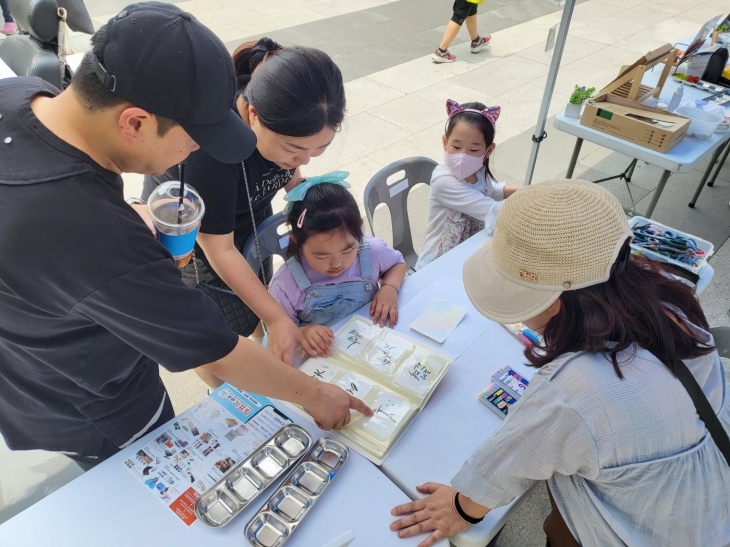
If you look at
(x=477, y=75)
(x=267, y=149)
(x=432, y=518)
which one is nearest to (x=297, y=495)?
(x=432, y=518)

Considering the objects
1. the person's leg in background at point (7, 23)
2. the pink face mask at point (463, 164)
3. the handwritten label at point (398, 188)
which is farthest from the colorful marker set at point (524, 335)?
the person's leg in background at point (7, 23)

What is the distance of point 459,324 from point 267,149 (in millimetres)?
805

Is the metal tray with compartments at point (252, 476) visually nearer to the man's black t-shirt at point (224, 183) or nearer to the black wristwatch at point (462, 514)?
the black wristwatch at point (462, 514)

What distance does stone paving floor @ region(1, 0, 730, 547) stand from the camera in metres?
3.43

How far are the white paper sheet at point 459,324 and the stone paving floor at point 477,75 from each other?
83 cm

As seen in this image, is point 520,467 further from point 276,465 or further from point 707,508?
point 276,465

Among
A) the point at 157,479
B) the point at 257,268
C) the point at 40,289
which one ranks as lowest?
the point at 257,268

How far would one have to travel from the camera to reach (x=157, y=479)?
1101 millimetres

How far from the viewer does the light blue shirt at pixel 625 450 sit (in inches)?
33.6

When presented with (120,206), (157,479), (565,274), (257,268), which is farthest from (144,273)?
(257,268)

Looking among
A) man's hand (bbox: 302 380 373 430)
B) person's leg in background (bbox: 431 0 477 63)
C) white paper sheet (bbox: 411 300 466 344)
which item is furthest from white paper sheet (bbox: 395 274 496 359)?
person's leg in background (bbox: 431 0 477 63)

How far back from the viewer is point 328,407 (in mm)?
1159

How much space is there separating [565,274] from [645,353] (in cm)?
22

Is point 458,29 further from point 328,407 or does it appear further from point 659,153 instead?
point 328,407
